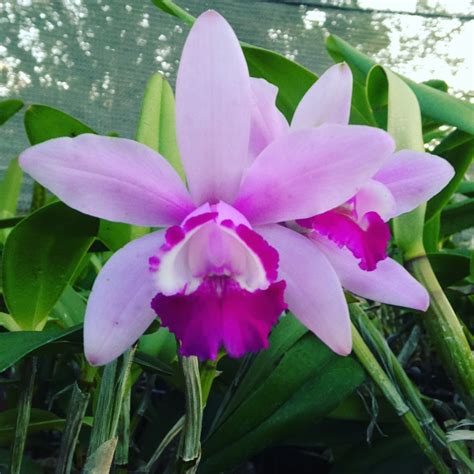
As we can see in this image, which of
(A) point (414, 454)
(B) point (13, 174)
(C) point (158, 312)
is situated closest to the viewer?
(C) point (158, 312)

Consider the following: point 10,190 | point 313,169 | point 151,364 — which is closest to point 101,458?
point 151,364

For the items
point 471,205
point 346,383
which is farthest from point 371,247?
point 471,205

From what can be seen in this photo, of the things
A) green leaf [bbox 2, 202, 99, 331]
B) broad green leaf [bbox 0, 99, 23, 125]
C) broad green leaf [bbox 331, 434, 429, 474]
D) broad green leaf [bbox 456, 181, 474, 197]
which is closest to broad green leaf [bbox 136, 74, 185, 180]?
green leaf [bbox 2, 202, 99, 331]

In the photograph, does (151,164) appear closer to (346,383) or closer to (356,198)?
(356,198)

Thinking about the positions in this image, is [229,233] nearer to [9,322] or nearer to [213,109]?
[213,109]

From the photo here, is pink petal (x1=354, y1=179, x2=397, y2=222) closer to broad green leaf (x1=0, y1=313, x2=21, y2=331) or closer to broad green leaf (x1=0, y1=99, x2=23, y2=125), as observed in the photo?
broad green leaf (x1=0, y1=313, x2=21, y2=331)
